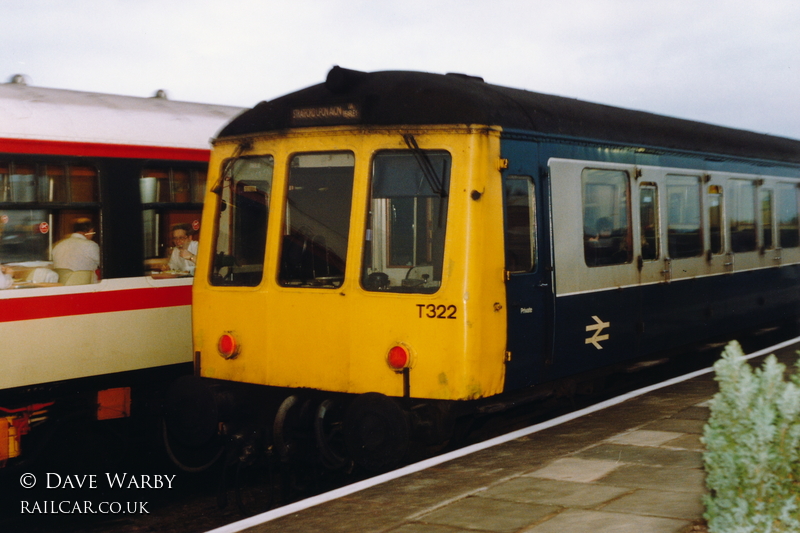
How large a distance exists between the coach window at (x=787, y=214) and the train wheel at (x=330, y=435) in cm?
816

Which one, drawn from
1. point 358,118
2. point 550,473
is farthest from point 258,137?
point 550,473

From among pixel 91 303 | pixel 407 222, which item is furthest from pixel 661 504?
pixel 91 303

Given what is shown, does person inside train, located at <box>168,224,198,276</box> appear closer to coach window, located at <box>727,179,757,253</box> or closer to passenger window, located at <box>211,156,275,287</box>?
passenger window, located at <box>211,156,275,287</box>

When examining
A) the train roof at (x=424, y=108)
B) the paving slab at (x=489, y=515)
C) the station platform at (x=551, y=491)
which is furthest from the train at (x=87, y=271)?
the paving slab at (x=489, y=515)

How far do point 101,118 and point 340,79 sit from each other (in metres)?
2.97

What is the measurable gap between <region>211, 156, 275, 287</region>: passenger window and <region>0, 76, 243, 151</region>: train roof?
1799mm

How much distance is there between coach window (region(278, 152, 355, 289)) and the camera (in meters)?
6.67

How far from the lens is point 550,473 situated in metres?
5.71

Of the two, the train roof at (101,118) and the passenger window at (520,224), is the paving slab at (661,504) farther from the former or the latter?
the train roof at (101,118)

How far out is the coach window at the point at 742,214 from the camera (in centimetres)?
1079

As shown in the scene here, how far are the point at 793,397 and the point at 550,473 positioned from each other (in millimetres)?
2394

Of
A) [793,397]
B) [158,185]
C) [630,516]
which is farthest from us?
[158,185]

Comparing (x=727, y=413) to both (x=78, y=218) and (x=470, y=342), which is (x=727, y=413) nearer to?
(x=470, y=342)

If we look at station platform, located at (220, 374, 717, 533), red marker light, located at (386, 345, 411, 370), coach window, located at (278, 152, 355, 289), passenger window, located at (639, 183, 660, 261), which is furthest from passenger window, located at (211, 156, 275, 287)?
passenger window, located at (639, 183, 660, 261)
